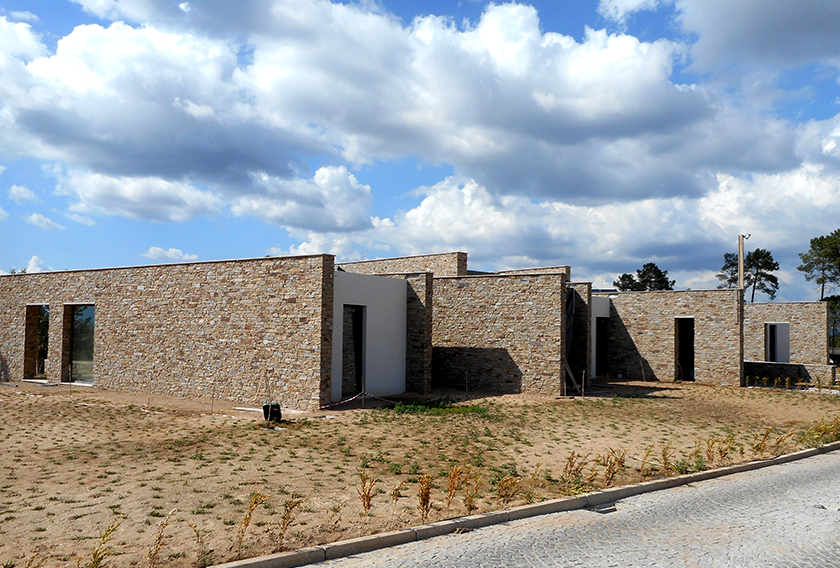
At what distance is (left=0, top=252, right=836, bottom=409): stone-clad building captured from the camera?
1565cm

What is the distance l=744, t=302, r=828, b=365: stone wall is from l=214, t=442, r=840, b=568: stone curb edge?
23.7 metres

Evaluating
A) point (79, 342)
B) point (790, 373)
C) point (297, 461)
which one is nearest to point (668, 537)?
point (297, 461)

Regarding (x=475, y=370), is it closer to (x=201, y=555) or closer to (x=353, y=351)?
(x=353, y=351)

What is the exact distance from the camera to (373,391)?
58.3ft

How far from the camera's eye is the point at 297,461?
927 centimetres

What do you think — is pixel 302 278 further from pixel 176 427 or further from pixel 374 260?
pixel 374 260

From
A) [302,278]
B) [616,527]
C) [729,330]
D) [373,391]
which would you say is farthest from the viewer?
[729,330]

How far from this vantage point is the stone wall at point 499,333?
18906mm

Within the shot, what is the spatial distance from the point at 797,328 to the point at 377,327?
80.9 ft

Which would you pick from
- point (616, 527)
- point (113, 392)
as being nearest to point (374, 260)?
point (113, 392)

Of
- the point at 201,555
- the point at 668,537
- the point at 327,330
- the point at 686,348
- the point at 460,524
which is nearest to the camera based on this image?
the point at 201,555

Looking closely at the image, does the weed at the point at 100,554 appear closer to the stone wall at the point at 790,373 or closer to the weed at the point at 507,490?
the weed at the point at 507,490

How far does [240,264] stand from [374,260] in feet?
38.7

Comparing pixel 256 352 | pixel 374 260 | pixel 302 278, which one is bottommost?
pixel 256 352
